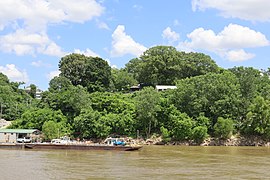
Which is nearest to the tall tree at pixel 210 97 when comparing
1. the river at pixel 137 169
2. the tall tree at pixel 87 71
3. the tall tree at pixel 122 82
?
the tall tree at pixel 87 71

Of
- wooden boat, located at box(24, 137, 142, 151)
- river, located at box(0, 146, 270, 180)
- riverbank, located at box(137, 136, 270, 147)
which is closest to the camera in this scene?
river, located at box(0, 146, 270, 180)

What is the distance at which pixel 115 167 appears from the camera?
133ft

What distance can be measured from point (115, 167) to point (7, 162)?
11.9 meters

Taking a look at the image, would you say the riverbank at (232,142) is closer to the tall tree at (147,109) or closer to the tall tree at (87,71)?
the tall tree at (147,109)

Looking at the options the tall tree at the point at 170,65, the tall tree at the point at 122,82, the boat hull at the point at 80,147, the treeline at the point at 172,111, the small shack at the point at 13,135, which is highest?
the tall tree at the point at 170,65

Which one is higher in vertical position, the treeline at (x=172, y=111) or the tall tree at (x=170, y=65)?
the tall tree at (x=170, y=65)

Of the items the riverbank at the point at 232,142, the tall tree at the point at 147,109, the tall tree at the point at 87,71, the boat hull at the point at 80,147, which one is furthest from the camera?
the tall tree at the point at 87,71

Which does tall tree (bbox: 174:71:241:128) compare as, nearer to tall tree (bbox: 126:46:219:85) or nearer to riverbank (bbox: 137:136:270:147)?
riverbank (bbox: 137:136:270:147)

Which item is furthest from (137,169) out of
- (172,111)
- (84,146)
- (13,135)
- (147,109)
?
(172,111)

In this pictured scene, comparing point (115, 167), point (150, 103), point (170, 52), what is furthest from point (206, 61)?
point (115, 167)

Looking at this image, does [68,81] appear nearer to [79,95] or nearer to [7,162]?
[79,95]

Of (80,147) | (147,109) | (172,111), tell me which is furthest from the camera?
(172,111)

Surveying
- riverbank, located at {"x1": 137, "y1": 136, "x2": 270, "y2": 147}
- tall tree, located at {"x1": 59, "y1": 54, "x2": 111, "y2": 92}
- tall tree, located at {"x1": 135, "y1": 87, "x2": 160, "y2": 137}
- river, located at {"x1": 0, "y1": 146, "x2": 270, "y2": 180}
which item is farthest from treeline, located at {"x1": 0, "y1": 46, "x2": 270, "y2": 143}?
river, located at {"x1": 0, "y1": 146, "x2": 270, "y2": 180}

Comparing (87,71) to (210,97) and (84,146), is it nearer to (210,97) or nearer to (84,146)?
(210,97)
